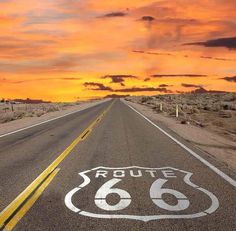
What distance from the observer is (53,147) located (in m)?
14.2

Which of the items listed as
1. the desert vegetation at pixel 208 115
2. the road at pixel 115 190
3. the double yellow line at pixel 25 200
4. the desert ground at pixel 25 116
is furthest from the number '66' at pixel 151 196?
the desert ground at pixel 25 116

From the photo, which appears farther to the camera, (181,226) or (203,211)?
(203,211)

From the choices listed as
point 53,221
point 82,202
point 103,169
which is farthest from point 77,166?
point 53,221

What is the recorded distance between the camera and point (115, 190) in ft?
25.2

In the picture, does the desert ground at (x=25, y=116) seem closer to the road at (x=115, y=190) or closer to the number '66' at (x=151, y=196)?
the road at (x=115, y=190)

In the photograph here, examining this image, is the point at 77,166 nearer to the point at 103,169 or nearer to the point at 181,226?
the point at 103,169

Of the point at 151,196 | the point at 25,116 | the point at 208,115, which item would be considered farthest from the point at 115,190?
the point at 208,115

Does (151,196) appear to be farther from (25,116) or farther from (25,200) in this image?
(25,116)

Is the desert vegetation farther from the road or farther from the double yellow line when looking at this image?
the double yellow line

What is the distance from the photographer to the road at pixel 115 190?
589cm

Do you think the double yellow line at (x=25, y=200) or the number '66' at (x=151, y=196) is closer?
the double yellow line at (x=25, y=200)

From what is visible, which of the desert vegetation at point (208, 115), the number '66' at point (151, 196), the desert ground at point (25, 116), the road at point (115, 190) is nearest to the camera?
the road at point (115, 190)

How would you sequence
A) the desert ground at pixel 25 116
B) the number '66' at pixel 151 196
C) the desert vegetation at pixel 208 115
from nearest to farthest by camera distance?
1. the number '66' at pixel 151 196
2. the desert ground at pixel 25 116
3. the desert vegetation at pixel 208 115

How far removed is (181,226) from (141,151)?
7.18m
